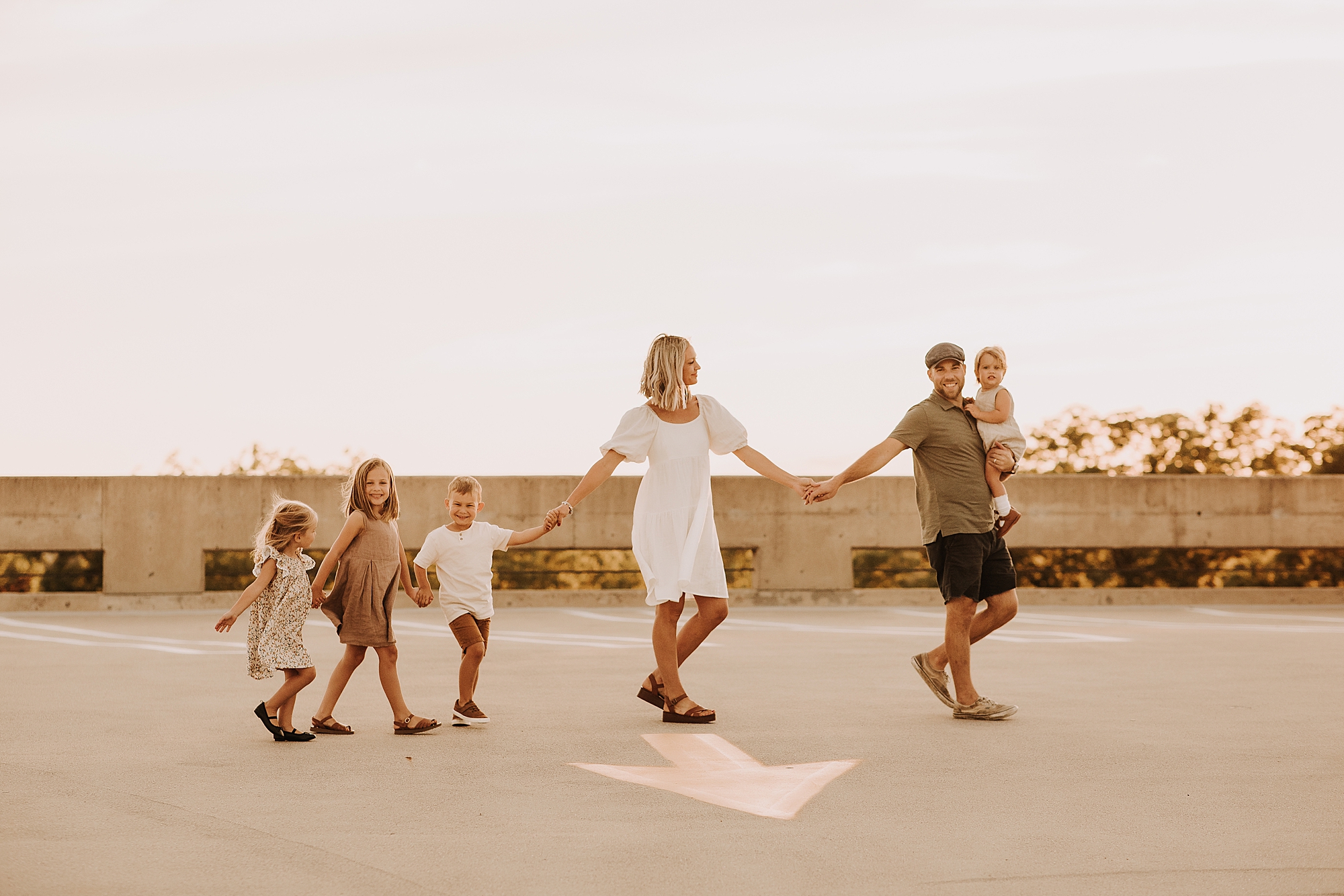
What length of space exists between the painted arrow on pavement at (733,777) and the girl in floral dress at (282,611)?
1519mm

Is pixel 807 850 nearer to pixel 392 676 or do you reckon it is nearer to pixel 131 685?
pixel 392 676

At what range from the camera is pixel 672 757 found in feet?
18.1

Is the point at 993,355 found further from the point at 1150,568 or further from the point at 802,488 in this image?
the point at 1150,568

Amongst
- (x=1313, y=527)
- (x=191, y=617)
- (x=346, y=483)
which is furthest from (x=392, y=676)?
(x=1313, y=527)

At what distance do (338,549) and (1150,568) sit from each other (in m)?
12.5

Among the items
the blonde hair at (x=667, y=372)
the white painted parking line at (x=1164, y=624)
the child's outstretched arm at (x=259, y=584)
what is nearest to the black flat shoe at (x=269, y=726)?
the child's outstretched arm at (x=259, y=584)

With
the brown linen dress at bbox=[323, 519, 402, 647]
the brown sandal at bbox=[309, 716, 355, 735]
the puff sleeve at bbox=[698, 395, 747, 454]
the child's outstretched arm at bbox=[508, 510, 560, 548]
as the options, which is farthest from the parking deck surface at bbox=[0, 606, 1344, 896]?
the puff sleeve at bbox=[698, 395, 747, 454]

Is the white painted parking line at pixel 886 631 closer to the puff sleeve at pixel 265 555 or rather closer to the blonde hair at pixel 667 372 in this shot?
the blonde hair at pixel 667 372

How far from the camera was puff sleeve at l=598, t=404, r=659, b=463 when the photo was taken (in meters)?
6.65

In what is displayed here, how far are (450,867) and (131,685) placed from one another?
501cm

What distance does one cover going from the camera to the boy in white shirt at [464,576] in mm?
6430

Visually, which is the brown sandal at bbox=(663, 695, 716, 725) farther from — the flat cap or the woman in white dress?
the flat cap

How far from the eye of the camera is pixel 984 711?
6.54 m

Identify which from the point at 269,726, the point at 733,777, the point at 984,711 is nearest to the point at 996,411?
the point at 984,711
